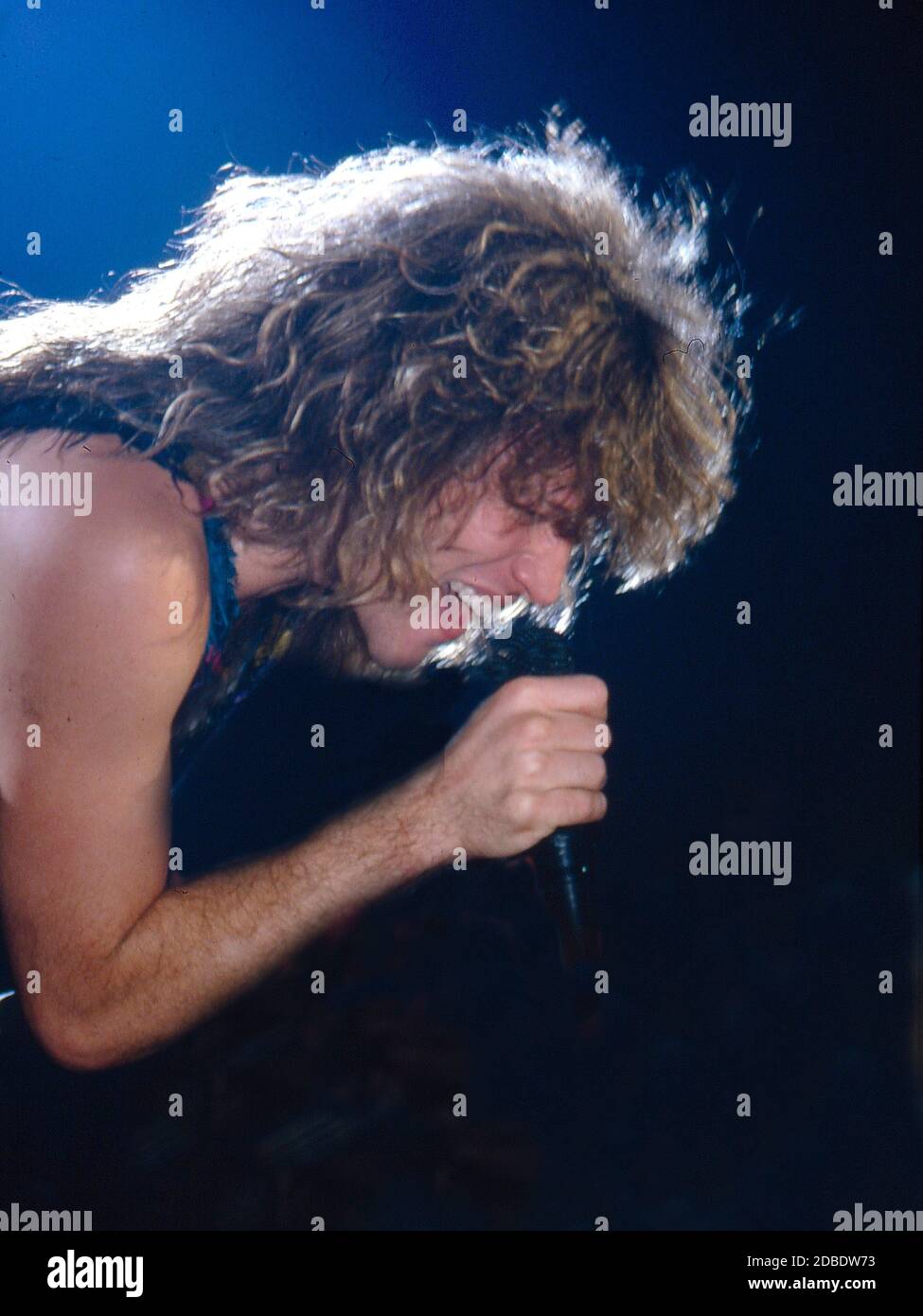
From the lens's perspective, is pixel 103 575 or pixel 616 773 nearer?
pixel 103 575

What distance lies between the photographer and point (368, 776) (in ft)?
4.06

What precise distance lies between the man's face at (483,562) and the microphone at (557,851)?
6cm

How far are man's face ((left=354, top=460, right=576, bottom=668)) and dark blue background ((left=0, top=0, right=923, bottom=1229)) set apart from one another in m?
0.08

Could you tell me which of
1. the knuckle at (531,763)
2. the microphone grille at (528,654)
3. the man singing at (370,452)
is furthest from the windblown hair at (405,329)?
the knuckle at (531,763)

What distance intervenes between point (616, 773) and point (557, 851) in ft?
0.39

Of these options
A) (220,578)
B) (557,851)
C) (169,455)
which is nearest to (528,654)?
(557,851)

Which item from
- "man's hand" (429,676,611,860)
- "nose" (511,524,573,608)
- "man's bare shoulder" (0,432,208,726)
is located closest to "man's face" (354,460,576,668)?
"nose" (511,524,573,608)

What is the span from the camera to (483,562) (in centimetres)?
127

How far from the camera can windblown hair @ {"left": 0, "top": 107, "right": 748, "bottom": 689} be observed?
122cm

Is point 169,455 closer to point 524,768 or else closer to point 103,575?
point 103,575

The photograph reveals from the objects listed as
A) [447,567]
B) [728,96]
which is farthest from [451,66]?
[447,567]

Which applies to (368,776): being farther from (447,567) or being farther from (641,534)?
(641,534)

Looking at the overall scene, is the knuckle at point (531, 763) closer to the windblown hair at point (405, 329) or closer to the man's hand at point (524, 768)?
the man's hand at point (524, 768)
